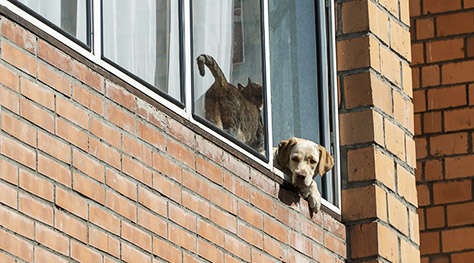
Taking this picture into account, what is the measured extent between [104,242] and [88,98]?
625 millimetres

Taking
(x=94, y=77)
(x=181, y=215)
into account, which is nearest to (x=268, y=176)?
(x=181, y=215)

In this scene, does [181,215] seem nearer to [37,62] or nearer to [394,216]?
[37,62]

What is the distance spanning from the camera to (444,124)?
1058cm

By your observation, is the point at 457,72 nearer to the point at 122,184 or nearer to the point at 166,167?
the point at 166,167

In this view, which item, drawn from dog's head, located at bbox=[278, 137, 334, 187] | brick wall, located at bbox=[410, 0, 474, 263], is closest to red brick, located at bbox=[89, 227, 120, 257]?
dog's head, located at bbox=[278, 137, 334, 187]

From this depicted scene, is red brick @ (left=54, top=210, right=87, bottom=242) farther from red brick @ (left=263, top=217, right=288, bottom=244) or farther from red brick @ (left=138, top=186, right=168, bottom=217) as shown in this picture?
red brick @ (left=263, top=217, right=288, bottom=244)

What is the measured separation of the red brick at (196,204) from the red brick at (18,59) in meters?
1.25

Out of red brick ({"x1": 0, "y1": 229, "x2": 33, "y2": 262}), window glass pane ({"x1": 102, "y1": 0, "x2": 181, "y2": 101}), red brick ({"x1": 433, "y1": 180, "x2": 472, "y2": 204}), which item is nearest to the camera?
red brick ({"x1": 0, "y1": 229, "x2": 33, "y2": 262})

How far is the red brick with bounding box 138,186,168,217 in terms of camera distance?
21.1 ft

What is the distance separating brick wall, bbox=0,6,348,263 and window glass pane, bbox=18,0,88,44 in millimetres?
125

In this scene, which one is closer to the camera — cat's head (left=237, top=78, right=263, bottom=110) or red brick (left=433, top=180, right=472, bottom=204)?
cat's head (left=237, top=78, right=263, bottom=110)

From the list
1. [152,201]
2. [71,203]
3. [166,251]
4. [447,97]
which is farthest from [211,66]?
[447,97]

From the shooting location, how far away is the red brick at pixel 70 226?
580 cm

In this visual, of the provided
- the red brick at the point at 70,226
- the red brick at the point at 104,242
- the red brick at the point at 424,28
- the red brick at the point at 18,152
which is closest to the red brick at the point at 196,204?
the red brick at the point at 104,242
